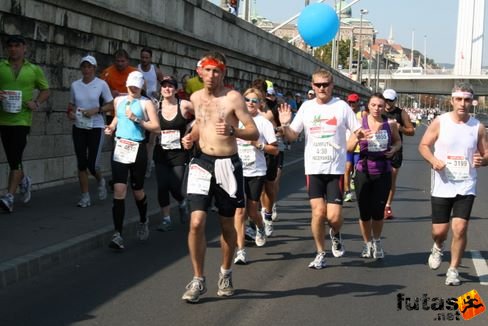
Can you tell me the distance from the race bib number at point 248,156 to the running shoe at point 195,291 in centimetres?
241

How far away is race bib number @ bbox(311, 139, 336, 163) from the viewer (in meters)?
7.45

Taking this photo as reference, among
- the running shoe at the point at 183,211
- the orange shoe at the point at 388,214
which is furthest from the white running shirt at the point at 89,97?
the orange shoe at the point at 388,214

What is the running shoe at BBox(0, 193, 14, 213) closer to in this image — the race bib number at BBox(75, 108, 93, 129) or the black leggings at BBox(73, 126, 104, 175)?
the black leggings at BBox(73, 126, 104, 175)

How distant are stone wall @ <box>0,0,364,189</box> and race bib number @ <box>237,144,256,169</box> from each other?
3689mm

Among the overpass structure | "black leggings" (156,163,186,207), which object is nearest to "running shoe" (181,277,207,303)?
"black leggings" (156,163,186,207)

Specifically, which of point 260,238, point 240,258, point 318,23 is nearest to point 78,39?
point 260,238

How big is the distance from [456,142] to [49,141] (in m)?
6.74

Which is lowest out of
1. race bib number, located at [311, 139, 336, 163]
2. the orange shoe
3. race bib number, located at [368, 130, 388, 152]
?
the orange shoe

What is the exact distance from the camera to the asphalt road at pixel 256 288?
18.7ft

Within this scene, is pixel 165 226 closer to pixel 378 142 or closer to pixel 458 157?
pixel 378 142

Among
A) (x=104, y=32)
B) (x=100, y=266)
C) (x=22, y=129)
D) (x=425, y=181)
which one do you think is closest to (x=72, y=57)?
(x=104, y=32)

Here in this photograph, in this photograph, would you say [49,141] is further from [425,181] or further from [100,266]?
[425,181]

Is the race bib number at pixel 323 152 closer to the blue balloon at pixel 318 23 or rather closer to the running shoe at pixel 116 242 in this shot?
the running shoe at pixel 116 242

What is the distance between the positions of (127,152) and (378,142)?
9.01 feet
